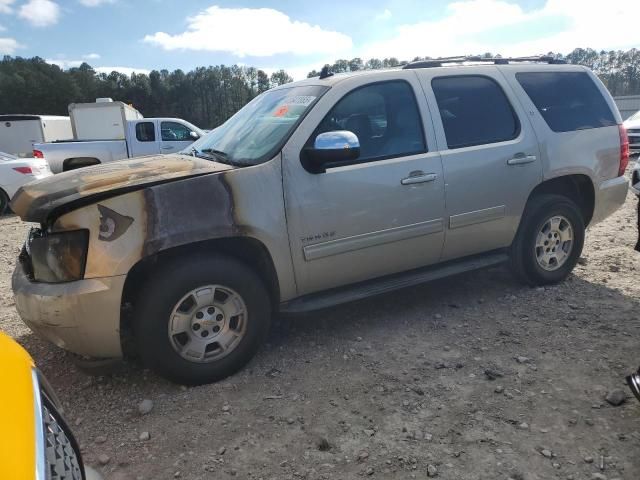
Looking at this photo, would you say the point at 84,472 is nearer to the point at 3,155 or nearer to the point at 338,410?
the point at 338,410

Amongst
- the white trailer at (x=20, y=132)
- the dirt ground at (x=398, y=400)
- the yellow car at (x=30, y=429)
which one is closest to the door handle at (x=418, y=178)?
the dirt ground at (x=398, y=400)

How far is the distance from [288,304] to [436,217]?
131 cm

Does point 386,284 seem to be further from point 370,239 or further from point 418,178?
point 418,178

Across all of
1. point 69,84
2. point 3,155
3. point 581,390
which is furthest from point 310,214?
point 69,84

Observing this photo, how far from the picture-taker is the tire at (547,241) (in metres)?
4.30

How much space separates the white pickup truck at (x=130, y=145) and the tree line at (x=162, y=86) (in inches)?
1771

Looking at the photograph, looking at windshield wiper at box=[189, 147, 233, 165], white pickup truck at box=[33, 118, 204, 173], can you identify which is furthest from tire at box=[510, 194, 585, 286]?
white pickup truck at box=[33, 118, 204, 173]

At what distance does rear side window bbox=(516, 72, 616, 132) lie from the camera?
14.2 ft

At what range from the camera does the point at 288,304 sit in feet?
11.0

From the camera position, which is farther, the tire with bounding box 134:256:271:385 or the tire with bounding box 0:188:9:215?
the tire with bounding box 0:188:9:215

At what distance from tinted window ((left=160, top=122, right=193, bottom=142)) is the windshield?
9441 millimetres

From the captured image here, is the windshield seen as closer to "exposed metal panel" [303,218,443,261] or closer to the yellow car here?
"exposed metal panel" [303,218,443,261]

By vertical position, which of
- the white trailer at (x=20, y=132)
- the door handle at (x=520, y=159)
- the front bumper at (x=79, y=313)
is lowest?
the front bumper at (x=79, y=313)

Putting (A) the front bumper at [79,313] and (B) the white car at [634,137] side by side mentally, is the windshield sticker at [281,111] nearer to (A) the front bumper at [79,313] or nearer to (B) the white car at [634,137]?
(A) the front bumper at [79,313]
